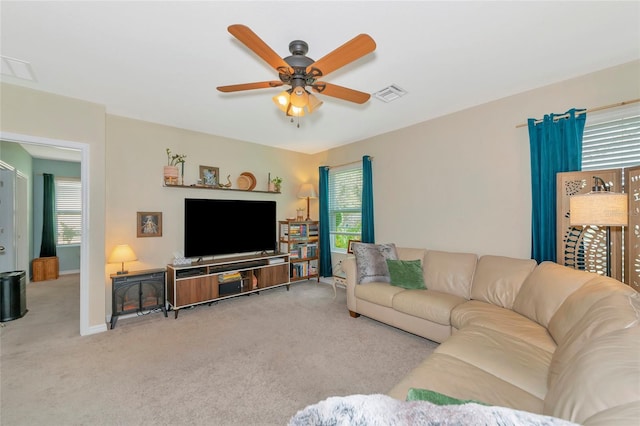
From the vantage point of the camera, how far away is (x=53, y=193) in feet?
18.3

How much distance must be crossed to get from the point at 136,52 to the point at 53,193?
5.64 metres

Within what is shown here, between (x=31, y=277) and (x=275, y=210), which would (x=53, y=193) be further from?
(x=275, y=210)

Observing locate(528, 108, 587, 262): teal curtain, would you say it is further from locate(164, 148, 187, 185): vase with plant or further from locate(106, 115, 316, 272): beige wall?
locate(164, 148, 187, 185): vase with plant

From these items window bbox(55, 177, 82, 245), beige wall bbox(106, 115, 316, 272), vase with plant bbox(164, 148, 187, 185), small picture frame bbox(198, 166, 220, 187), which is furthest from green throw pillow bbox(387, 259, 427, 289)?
window bbox(55, 177, 82, 245)

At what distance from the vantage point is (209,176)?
13.4 feet

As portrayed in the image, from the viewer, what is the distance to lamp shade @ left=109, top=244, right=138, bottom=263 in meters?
3.07

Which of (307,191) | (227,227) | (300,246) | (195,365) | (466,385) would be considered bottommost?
(195,365)

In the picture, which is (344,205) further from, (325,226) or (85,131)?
(85,131)

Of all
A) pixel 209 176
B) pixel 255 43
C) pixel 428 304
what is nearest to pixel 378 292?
pixel 428 304

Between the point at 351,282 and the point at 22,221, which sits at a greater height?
the point at 22,221

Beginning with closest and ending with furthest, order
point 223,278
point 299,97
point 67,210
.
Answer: point 299,97 < point 223,278 < point 67,210

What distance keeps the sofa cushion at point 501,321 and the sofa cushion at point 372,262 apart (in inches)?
41.2

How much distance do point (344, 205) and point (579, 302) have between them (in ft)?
11.7

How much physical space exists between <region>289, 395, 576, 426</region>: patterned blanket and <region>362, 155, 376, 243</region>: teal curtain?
11.9ft
